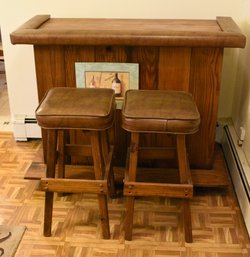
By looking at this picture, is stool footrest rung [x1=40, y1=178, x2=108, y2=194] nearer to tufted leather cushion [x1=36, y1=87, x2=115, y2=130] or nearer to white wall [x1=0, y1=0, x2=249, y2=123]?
tufted leather cushion [x1=36, y1=87, x2=115, y2=130]

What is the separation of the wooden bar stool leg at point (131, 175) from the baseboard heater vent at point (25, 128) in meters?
1.13

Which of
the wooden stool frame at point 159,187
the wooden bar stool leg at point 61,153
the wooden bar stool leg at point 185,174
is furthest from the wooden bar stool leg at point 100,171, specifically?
the wooden bar stool leg at point 185,174

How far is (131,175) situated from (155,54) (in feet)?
2.05

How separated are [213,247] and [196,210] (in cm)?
28

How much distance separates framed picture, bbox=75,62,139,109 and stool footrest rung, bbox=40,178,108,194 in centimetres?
52

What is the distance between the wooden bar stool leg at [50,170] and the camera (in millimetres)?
1769

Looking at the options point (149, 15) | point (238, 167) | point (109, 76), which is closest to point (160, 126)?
point (109, 76)

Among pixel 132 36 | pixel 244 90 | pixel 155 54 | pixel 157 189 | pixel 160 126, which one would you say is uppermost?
pixel 132 36

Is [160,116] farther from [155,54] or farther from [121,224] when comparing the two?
[121,224]

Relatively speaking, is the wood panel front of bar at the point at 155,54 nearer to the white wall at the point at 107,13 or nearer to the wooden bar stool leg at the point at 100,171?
the white wall at the point at 107,13

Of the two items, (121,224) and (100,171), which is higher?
(100,171)

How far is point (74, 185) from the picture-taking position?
70.5 inches

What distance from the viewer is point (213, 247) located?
182 centimetres

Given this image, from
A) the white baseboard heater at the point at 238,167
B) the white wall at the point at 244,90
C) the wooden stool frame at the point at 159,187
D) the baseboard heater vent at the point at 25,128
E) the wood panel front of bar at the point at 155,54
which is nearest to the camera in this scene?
the wooden stool frame at the point at 159,187
